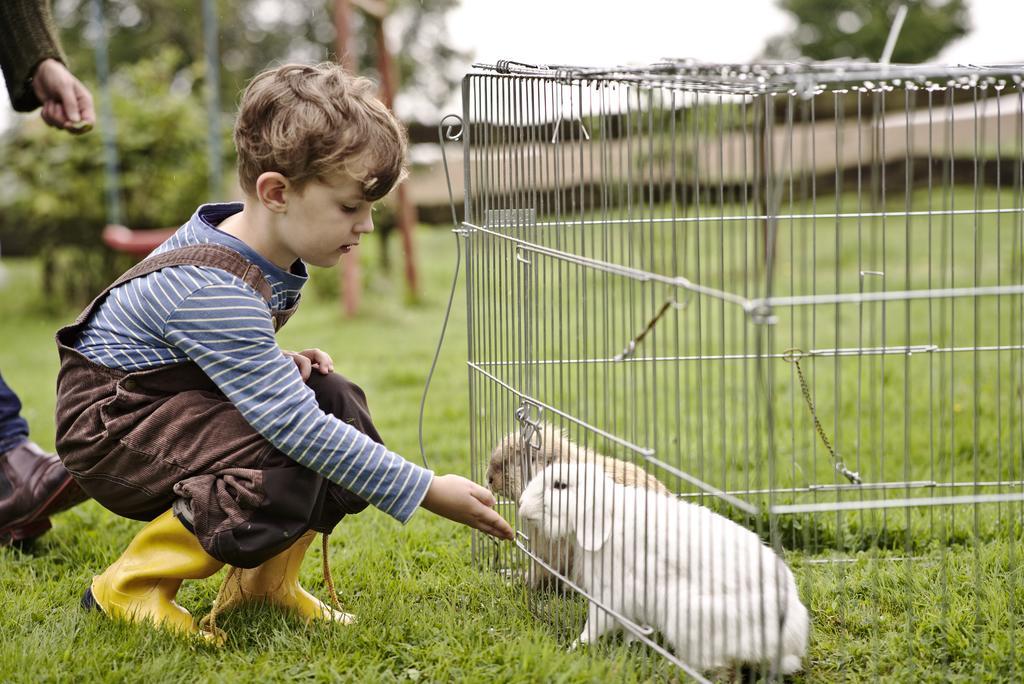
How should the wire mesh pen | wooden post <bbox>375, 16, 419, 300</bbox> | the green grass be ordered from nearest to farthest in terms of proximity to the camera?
the wire mesh pen → the green grass → wooden post <bbox>375, 16, 419, 300</bbox>

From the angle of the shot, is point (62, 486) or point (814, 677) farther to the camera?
point (62, 486)

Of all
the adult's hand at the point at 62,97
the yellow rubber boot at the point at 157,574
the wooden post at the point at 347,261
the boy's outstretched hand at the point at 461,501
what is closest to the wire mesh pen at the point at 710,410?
the boy's outstretched hand at the point at 461,501

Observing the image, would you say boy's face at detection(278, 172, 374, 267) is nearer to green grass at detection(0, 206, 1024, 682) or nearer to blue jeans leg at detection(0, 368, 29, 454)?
green grass at detection(0, 206, 1024, 682)

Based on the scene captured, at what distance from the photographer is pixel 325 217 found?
228cm

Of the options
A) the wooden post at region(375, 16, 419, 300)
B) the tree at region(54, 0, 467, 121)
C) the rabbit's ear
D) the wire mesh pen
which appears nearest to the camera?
the wire mesh pen

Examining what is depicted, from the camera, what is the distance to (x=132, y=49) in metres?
14.8

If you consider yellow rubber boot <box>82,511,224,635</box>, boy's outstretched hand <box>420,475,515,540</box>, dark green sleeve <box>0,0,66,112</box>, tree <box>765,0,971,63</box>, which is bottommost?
yellow rubber boot <box>82,511,224,635</box>

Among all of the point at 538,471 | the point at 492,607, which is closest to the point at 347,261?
the point at 538,471

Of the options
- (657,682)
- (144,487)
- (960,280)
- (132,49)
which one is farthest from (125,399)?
(132,49)

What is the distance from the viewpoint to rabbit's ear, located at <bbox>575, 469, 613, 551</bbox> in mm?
2369

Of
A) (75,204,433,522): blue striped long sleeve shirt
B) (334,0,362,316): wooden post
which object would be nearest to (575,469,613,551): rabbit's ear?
(75,204,433,522): blue striped long sleeve shirt

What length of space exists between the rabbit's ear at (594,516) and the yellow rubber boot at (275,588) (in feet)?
1.89

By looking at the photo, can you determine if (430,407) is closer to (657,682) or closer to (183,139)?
(657,682)

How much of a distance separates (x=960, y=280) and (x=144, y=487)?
6.59 metres
